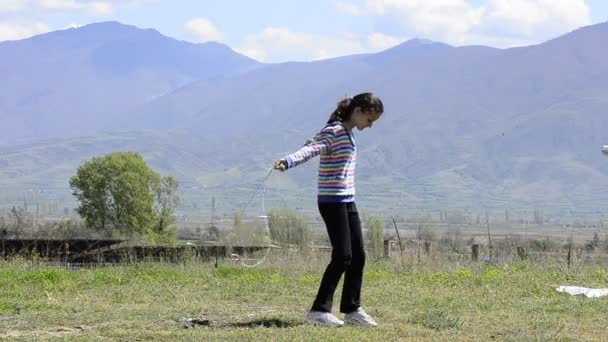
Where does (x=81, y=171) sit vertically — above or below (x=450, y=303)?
above

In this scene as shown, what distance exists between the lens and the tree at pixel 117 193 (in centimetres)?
4575

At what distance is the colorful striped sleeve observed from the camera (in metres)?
8.40

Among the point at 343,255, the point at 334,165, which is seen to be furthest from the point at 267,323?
the point at 334,165

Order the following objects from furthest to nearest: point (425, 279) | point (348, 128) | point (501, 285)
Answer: point (425, 279) < point (501, 285) < point (348, 128)

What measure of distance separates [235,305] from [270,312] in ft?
2.17

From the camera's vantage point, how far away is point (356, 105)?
8875 millimetres

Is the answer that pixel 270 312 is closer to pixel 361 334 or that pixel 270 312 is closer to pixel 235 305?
pixel 235 305

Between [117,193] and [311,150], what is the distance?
127ft

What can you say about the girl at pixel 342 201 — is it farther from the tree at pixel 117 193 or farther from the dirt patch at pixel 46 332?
the tree at pixel 117 193

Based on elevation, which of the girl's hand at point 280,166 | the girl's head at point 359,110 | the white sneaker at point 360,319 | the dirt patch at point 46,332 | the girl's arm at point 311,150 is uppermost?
the girl's head at point 359,110

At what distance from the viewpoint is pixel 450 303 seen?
33.9 ft

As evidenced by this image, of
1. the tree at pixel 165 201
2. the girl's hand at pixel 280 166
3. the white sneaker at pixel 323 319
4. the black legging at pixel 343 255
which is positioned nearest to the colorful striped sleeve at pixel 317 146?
the girl's hand at pixel 280 166

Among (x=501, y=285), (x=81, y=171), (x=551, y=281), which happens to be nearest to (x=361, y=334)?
(x=501, y=285)

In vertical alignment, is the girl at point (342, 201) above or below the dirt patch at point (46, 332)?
above
